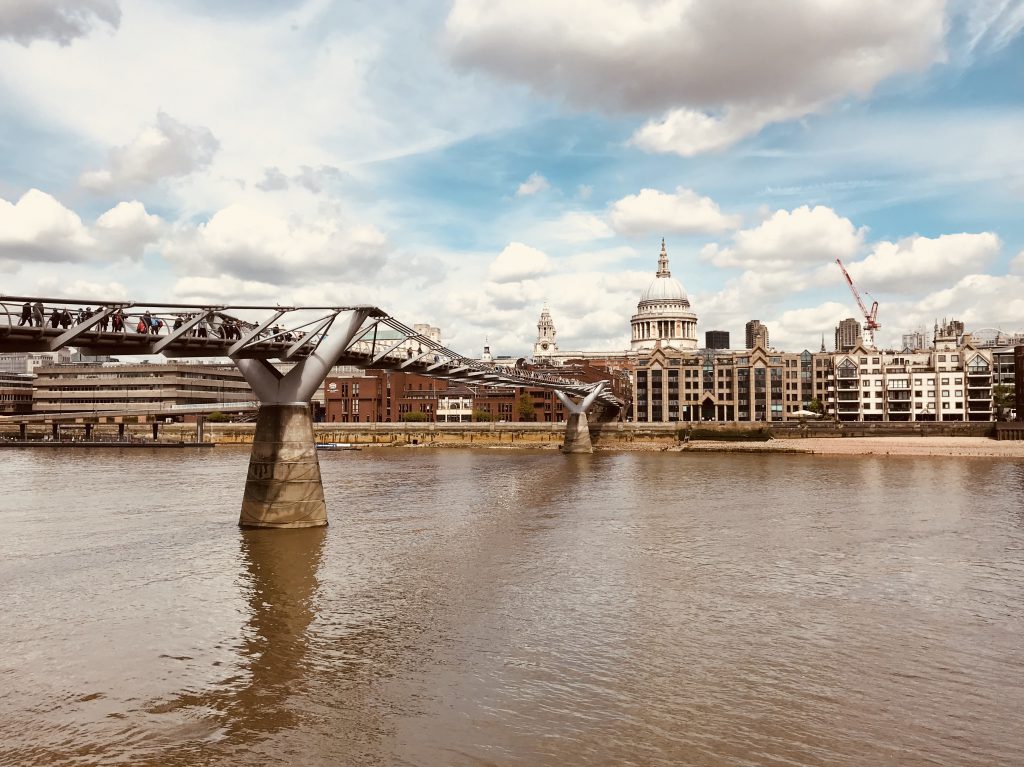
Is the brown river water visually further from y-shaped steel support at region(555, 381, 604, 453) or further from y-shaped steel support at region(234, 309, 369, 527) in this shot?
y-shaped steel support at region(555, 381, 604, 453)

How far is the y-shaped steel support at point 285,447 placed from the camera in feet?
129

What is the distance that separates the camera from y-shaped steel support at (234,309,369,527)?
39.4 m

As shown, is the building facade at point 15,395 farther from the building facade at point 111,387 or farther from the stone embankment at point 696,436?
the stone embankment at point 696,436

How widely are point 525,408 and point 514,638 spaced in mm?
127090

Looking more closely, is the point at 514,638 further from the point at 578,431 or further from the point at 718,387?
the point at 718,387

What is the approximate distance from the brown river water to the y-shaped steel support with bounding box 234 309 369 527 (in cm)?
150

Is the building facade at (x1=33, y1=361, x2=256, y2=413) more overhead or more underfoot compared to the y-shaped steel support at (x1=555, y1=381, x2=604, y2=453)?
more overhead

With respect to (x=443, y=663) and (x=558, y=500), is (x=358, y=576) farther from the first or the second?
(x=558, y=500)

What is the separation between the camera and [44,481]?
67.6 m

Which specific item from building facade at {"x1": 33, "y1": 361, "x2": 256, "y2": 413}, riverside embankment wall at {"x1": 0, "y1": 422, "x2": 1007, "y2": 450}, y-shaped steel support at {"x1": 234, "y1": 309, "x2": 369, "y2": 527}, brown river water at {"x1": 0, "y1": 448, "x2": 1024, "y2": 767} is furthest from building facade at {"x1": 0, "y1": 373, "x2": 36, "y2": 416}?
y-shaped steel support at {"x1": 234, "y1": 309, "x2": 369, "y2": 527}

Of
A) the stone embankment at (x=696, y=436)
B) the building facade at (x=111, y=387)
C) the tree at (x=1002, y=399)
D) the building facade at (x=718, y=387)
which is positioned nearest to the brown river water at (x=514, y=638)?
the stone embankment at (x=696, y=436)

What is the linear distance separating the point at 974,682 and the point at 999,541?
72.9 feet

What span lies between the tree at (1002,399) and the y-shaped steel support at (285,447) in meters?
120

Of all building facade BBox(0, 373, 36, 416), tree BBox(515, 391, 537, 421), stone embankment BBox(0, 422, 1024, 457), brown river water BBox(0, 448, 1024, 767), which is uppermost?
building facade BBox(0, 373, 36, 416)
